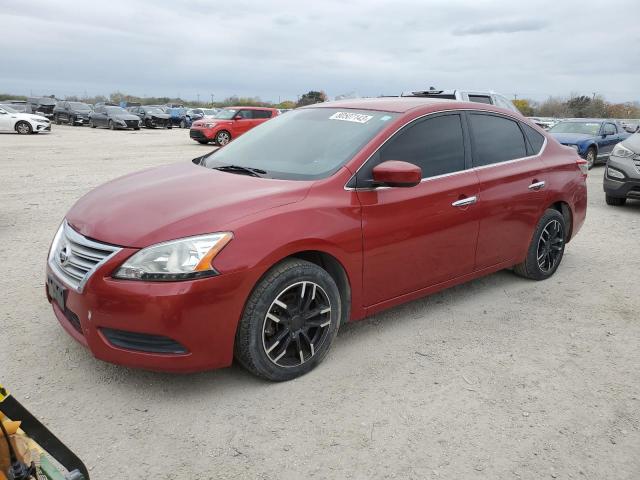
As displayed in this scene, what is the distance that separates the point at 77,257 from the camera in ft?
9.78

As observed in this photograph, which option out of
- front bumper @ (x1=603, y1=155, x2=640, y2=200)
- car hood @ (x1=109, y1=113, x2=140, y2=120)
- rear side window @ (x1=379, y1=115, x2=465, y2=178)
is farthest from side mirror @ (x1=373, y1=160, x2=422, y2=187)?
car hood @ (x1=109, y1=113, x2=140, y2=120)

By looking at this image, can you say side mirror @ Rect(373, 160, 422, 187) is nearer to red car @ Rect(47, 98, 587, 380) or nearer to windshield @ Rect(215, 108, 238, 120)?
red car @ Rect(47, 98, 587, 380)

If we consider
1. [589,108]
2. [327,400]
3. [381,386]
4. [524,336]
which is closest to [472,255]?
[524,336]

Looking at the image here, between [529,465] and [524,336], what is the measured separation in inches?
59.3

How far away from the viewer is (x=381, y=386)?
10.4 ft

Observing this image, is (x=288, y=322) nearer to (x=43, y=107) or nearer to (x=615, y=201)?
(x=615, y=201)

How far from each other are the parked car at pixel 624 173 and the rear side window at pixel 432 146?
604 cm

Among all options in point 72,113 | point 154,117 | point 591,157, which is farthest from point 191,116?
point 591,157

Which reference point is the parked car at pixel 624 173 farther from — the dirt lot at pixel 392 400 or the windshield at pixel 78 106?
the windshield at pixel 78 106

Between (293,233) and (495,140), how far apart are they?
233cm

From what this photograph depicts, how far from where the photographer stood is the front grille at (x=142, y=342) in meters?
2.77

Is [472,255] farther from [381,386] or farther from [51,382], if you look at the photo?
[51,382]

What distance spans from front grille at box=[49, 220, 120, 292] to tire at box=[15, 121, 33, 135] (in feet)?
83.5

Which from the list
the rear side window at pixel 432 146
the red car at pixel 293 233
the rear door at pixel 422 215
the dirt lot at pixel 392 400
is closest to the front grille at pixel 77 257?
the red car at pixel 293 233
